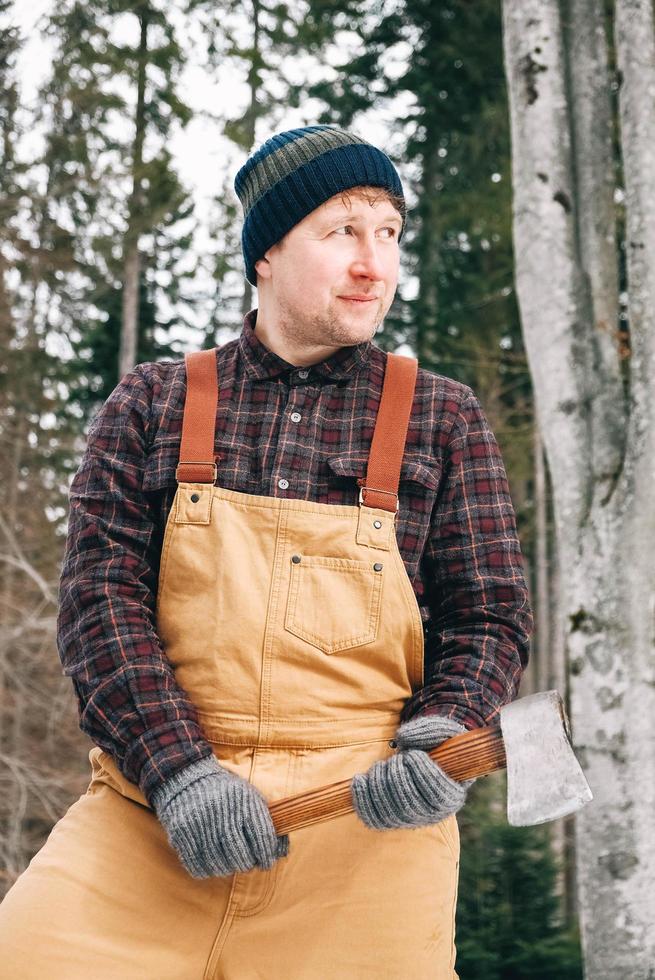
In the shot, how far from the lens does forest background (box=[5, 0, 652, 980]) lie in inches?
456

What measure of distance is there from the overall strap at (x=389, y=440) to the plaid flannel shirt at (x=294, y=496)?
0.03 m

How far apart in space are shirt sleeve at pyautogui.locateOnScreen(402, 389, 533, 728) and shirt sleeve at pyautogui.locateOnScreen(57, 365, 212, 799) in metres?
0.55

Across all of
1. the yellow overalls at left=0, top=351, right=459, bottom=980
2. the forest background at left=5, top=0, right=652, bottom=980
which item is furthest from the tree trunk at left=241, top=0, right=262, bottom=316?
the yellow overalls at left=0, top=351, right=459, bottom=980

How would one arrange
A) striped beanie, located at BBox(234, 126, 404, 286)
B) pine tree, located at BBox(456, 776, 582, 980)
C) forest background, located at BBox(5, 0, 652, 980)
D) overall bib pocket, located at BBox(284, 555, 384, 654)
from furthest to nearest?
forest background, located at BBox(5, 0, 652, 980)
pine tree, located at BBox(456, 776, 582, 980)
striped beanie, located at BBox(234, 126, 404, 286)
overall bib pocket, located at BBox(284, 555, 384, 654)

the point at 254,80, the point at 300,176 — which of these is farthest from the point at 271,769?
the point at 254,80

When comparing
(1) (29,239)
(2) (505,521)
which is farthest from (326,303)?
(1) (29,239)

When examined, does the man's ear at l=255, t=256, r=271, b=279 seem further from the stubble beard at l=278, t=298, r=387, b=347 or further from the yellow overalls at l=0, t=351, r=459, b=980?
the yellow overalls at l=0, t=351, r=459, b=980

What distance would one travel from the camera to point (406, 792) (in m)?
1.93

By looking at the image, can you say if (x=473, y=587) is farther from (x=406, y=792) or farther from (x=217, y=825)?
(x=217, y=825)

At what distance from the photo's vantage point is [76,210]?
1345 cm

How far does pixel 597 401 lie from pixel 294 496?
299cm

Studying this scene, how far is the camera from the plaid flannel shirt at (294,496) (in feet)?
7.02

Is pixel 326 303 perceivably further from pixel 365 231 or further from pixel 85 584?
pixel 85 584

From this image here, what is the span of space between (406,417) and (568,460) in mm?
2739
